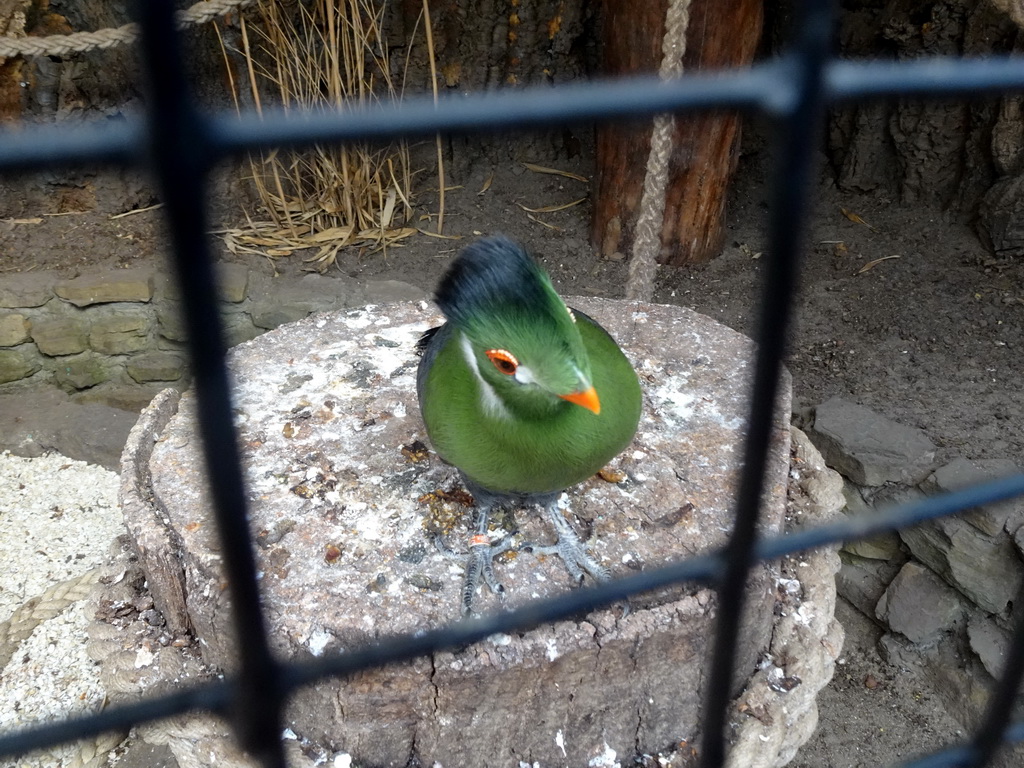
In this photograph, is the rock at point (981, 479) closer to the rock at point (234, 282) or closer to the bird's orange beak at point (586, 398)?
the bird's orange beak at point (586, 398)

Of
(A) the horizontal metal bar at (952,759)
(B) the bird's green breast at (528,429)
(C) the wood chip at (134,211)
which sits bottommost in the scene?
(C) the wood chip at (134,211)

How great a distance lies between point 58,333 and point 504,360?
309cm

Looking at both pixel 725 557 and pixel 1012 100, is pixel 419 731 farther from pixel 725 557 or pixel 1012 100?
pixel 1012 100

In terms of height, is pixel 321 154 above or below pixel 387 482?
above

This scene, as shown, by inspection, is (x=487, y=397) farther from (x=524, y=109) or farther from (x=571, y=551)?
(x=524, y=109)

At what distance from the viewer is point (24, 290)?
3.55 metres

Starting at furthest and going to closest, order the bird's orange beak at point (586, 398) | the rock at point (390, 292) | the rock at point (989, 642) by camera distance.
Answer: the rock at point (390, 292) → the rock at point (989, 642) → the bird's orange beak at point (586, 398)

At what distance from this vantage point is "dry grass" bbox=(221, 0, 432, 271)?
3428 mm

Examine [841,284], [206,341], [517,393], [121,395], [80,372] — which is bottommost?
[121,395]

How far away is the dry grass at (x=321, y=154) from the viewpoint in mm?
3428

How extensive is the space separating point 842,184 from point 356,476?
9.70 ft

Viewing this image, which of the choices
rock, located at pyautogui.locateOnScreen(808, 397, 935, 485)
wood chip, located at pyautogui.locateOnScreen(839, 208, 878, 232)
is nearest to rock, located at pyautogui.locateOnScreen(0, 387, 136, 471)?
rock, located at pyautogui.locateOnScreen(808, 397, 935, 485)

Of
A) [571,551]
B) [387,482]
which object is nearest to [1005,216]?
[571,551]

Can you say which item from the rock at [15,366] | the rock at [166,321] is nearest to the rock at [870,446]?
the rock at [166,321]
